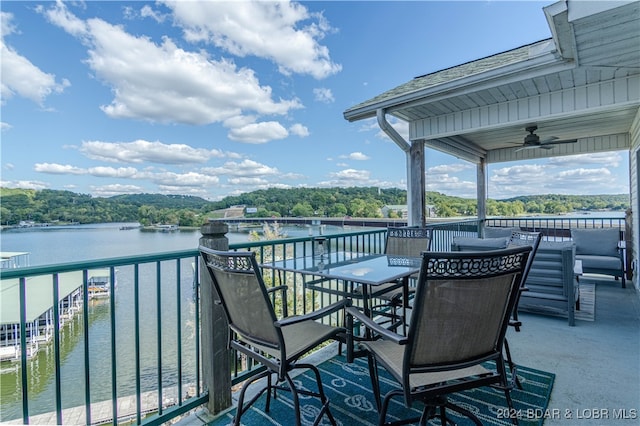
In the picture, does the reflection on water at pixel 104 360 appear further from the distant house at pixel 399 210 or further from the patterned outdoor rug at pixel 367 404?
the distant house at pixel 399 210

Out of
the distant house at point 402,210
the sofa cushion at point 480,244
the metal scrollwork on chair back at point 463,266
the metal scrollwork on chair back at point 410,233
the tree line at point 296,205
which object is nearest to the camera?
the metal scrollwork on chair back at point 463,266

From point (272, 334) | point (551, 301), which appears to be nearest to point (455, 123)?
point (551, 301)

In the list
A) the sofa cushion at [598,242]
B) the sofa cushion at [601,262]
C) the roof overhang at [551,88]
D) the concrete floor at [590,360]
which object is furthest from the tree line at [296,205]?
the concrete floor at [590,360]

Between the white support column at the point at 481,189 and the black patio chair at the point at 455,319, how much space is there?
7672 millimetres

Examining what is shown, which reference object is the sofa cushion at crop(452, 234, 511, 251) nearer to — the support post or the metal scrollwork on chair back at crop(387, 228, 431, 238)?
the metal scrollwork on chair back at crop(387, 228, 431, 238)

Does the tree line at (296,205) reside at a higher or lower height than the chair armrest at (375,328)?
higher

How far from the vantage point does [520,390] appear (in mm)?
2350

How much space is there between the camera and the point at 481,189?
333 inches

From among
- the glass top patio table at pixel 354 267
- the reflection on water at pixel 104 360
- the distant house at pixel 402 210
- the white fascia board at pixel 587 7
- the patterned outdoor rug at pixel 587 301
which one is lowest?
the reflection on water at pixel 104 360

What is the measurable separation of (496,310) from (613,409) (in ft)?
5.12

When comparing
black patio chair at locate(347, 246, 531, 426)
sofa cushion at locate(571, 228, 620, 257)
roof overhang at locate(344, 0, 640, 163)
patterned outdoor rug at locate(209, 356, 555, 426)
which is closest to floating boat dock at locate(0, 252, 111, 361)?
patterned outdoor rug at locate(209, 356, 555, 426)

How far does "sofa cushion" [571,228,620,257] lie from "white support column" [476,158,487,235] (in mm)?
2522

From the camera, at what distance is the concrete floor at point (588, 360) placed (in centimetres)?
209

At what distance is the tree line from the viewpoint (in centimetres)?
794
